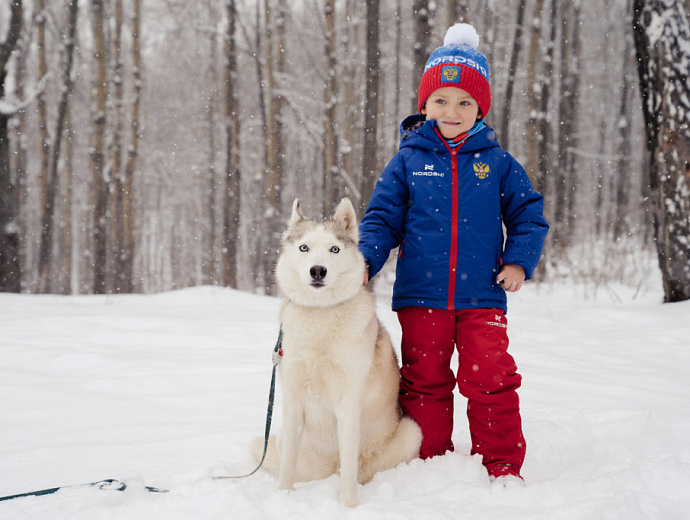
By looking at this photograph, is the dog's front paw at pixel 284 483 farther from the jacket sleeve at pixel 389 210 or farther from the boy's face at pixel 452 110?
the boy's face at pixel 452 110

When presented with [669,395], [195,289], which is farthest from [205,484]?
[195,289]

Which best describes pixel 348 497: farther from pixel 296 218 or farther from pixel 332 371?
pixel 296 218

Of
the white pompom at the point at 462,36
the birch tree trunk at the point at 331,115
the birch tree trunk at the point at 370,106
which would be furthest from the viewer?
the birch tree trunk at the point at 331,115

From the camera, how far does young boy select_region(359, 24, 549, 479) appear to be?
2.63m

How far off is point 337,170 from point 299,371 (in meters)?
7.94

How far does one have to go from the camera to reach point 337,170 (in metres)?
9.88

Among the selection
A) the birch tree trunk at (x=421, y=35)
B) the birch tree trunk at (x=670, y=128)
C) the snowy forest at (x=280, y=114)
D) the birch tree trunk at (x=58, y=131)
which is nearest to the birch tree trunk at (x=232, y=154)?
the snowy forest at (x=280, y=114)

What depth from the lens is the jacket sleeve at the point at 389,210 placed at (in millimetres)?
2822

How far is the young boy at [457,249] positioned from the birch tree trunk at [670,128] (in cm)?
508

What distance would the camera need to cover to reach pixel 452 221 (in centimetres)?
272

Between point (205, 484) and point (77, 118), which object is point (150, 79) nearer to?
point (77, 118)

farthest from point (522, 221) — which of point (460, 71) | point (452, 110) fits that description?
point (460, 71)

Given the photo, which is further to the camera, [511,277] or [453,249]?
[453,249]

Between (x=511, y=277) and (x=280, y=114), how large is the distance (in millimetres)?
12570
